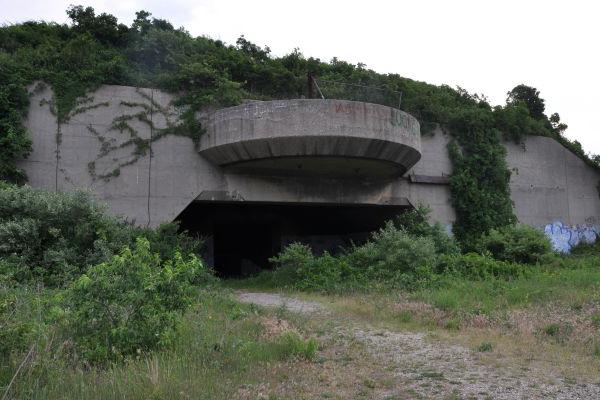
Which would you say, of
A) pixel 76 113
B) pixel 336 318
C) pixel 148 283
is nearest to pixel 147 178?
pixel 76 113

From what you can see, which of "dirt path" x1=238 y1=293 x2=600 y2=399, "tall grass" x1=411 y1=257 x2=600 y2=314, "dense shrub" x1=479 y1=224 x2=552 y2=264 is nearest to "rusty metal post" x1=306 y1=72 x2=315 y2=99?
"dense shrub" x1=479 y1=224 x2=552 y2=264

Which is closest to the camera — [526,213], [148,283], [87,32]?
[148,283]

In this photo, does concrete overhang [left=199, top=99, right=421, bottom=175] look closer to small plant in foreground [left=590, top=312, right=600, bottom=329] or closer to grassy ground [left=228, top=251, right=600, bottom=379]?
grassy ground [left=228, top=251, right=600, bottom=379]

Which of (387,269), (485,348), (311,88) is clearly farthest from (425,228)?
(485,348)

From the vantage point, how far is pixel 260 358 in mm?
5469

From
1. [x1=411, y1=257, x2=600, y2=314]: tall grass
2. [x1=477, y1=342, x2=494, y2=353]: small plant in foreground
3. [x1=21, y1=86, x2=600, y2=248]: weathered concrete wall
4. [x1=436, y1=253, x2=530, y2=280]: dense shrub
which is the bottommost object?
[x1=477, y1=342, x2=494, y2=353]: small plant in foreground

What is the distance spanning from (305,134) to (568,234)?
1295 centimetres

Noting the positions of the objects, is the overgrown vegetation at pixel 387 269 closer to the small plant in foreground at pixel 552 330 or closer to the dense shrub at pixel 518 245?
the dense shrub at pixel 518 245

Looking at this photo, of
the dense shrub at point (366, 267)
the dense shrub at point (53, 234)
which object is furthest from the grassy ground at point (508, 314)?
the dense shrub at point (53, 234)

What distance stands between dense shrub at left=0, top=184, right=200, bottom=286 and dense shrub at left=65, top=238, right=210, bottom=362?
5242 mm

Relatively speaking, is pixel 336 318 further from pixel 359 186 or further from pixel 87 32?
pixel 87 32

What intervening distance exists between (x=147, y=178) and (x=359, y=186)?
682 centimetres

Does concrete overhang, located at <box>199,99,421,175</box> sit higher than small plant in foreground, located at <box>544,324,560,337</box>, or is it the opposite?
concrete overhang, located at <box>199,99,421,175</box>

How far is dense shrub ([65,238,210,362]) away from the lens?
16.2 feet
